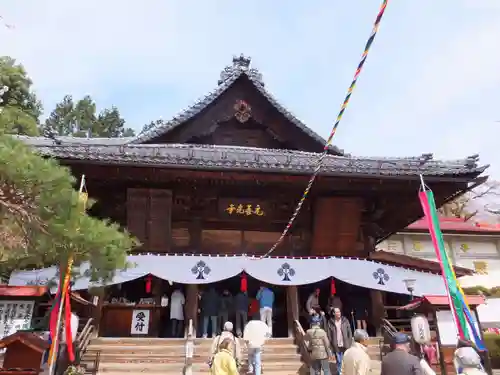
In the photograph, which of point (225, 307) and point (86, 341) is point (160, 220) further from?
point (86, 341)

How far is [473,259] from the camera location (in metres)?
23.8

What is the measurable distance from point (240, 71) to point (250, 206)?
184 inches

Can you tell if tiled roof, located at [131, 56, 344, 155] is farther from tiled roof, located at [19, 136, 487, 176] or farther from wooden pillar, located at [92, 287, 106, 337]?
wooden pillar, located at [92, 287, 106, 337]

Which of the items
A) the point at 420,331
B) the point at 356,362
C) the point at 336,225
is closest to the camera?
the point at 356,362

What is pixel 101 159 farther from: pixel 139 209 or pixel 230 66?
pixel 230 66

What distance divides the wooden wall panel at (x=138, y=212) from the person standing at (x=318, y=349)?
5278mm

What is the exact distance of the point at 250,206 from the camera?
1140 centimetres

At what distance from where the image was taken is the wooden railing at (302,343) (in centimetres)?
866

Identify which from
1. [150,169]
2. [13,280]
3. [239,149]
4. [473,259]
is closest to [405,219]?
[239,149]

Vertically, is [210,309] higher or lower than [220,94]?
lower

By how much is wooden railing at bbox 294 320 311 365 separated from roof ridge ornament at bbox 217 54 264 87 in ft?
25.5

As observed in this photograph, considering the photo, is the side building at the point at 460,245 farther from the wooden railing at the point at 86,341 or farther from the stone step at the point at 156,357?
the wooden railing at the point at 86,341

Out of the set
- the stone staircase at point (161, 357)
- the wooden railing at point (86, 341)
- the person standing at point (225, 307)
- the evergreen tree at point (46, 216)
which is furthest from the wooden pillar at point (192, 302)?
the evergreen tree at point (46, 216)

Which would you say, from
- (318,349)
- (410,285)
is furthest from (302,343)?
(410,285)
